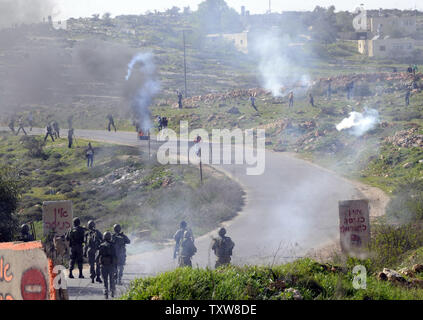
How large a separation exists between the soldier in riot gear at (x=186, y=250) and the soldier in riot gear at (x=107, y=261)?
5.73 ft

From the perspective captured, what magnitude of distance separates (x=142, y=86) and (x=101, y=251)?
94.3 ft

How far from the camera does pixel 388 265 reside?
13.4 metres

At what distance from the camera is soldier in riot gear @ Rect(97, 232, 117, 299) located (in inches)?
492

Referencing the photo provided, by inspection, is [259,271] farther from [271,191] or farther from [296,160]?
[296,160]

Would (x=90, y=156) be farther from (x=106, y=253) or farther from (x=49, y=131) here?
(x=106, y=253)

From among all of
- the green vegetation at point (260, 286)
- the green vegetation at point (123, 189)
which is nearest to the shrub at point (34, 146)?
the green vegetation at point (123, 189)

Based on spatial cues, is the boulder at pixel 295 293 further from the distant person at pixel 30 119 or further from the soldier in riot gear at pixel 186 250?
the distant person at pixel 30 119

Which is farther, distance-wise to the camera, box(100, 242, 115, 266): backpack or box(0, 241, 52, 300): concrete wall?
box(100, 242, 115, 266): backpack

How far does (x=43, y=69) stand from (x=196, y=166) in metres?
9.74

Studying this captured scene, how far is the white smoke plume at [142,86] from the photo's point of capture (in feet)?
130

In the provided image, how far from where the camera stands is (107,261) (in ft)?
41.4

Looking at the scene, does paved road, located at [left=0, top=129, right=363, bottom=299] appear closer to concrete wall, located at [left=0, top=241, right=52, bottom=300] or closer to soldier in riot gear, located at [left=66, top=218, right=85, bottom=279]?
soldier in riot gear, located at [left=66, top=218, right=85, bottom=279]

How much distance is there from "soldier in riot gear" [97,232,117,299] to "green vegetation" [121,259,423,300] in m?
2.44

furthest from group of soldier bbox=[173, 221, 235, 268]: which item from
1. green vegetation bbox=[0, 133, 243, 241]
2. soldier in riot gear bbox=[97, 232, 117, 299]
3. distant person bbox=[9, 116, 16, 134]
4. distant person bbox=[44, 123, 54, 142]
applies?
distant person bbox=[9, 116, 16, 134]
